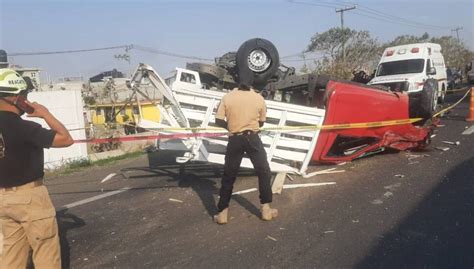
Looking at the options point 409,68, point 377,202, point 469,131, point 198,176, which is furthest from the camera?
point 409,68

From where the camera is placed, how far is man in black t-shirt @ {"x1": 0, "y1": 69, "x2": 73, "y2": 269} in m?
3.23

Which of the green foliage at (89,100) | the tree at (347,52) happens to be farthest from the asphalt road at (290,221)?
the tree at (347,52)

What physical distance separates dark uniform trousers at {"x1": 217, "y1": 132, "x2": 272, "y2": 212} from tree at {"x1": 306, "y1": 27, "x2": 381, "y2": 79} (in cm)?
1975

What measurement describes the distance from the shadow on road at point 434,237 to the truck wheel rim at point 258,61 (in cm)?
330

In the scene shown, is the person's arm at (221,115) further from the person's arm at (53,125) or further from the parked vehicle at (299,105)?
the person's arm at (53,125)

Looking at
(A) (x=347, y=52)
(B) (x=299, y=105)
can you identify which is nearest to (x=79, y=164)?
(B) (x=299, y=105)

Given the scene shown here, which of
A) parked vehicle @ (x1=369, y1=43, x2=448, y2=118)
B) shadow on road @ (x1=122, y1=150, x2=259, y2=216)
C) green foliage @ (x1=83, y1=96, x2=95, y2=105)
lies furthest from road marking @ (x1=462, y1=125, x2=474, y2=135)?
green foliage @ (x1=83, y1=96, x2=95, y2=105)

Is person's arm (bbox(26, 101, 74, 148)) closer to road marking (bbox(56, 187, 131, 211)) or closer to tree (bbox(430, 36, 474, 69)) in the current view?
road marking (bbox(56, 187, 131, 211))

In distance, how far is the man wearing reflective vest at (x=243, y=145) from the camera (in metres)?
5.33

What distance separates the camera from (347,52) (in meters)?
32.2

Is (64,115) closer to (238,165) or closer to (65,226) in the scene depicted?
(65,226)

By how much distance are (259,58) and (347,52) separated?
25861mm

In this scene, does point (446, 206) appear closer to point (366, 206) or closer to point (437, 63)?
point (366, 206)

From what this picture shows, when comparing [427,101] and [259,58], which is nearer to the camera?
[259,58]
